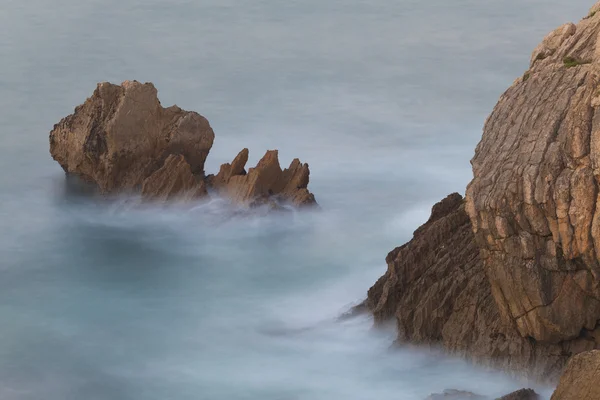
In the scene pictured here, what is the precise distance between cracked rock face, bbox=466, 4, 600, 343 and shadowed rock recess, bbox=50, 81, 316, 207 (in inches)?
829

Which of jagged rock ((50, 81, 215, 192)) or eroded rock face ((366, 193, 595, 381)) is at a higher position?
jagged rock ((50, 81, 215, 192))

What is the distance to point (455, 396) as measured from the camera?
5978cm

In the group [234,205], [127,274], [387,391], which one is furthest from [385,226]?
[387,391]

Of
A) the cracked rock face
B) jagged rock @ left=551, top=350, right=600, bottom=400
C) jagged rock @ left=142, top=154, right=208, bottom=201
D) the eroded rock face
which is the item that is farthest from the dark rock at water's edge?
A: jagged rock @ left=142, top=154, right=208, bottom=201

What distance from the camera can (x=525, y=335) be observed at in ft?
195

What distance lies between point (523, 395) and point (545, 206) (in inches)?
246

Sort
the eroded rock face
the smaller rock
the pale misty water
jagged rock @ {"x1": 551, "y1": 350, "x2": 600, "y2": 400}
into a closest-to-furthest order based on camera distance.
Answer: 1. jagged rock @ {"x1": 551, "y1": 350, "x2": 600, "y2": 400}
2. the smaller rock
3. the eroded rock face
4. the pale misty water

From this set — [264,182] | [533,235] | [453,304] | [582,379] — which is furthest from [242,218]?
[582,379]

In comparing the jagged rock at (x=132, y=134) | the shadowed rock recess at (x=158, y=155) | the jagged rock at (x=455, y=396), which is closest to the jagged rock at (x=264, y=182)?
the shadowed rock recess at (x=158, y=155)

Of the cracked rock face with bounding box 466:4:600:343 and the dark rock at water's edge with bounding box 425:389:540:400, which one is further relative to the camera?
the dark rock at water's edge with bounding box 425:389:540:400

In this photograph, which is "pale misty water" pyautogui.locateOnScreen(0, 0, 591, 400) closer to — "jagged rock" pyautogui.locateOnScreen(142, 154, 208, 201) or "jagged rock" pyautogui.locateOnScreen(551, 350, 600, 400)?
"jagged rock" pyautogui.locateOnScreen(142, 154, 208, 201)

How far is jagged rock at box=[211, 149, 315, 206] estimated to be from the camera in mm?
79125

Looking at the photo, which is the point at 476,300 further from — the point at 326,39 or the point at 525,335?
the point at 326,39

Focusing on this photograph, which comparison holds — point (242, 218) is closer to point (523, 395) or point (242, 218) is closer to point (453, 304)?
point (453, 304)
